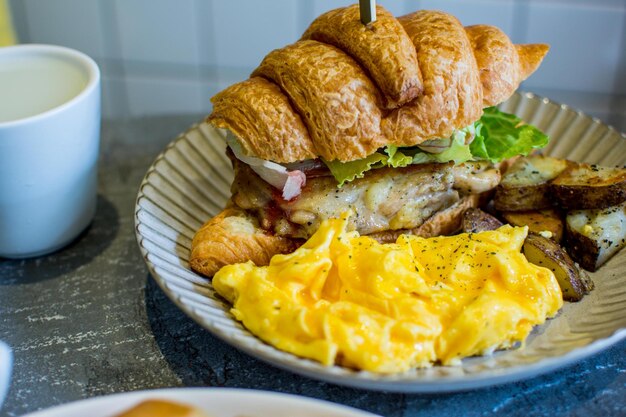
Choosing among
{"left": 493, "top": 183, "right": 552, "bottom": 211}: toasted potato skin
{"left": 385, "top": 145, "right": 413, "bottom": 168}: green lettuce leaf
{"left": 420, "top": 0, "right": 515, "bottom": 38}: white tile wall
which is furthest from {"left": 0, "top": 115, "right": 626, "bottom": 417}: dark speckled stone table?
{"left": 420, "top": 0, "right": 515, "bottom": 38}: white tile wall

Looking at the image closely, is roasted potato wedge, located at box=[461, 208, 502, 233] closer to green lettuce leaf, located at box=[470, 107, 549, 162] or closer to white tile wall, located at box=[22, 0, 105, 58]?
green lettuce leaf, located at box=[470, 107, 549, 162]

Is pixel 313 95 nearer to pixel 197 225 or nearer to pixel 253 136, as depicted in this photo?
pixel 253 136

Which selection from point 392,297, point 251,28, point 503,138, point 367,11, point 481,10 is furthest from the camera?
point 251,28

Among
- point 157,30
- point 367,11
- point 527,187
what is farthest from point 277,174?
point 157,30

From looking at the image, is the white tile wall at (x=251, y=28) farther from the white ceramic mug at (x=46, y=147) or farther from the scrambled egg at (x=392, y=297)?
the scrambled egg at (x=392, y=297)

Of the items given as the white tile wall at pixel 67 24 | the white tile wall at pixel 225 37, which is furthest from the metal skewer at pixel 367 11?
the white tile wall at pixel 67 24

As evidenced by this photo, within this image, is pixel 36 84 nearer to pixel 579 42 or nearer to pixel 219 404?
pixel 219 404
